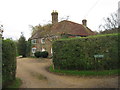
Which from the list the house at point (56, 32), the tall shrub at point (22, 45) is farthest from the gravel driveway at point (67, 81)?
the tall shrub at point (22, 45)

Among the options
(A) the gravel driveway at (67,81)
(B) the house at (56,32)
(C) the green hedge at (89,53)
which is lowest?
(A) the gravel driveway at (67,81)

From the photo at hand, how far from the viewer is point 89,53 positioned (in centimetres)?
1088

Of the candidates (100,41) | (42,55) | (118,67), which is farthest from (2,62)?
(42,55)

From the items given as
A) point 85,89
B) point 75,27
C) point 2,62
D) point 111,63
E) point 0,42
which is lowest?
point 85,89

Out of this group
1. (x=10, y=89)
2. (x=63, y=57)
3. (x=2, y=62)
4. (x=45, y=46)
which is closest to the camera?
(x=2, y=62)

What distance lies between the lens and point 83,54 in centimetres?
1099

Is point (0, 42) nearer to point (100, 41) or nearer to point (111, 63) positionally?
point (100, 41)

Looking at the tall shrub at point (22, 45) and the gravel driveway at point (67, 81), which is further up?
the tall shrub at point (22, 45)

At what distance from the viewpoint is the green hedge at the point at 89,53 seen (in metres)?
10.5

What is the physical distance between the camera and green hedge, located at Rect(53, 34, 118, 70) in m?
10.5

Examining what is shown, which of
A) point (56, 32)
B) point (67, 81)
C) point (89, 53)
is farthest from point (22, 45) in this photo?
point (67, 81)

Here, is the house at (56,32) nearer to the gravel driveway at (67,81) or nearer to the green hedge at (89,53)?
the green hedge at (89,53)

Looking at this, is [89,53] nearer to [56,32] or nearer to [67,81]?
[67,81]

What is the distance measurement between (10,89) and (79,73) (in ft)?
19.9
